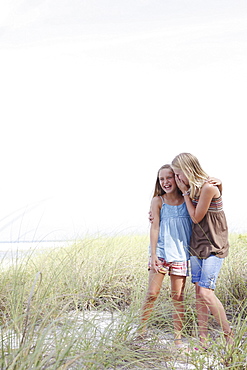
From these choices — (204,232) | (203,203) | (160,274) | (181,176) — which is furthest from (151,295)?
(181,176)

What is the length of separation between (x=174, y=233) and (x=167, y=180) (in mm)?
476

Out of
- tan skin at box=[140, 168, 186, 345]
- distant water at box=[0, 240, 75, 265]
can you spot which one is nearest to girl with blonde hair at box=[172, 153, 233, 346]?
tan skin at box=[140, 168, 186, 345]

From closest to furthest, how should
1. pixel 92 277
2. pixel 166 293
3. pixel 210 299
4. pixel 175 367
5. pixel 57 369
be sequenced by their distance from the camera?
pixel 57 369, pixel 175 367, pixel 210 299, pixel 166 293, pixel 92 277

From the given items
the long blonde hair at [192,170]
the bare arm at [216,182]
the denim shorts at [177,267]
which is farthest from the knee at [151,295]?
the bare arm at [216,182]

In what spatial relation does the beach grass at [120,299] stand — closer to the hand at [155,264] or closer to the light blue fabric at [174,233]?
the hand at [155,264]

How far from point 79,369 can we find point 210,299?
65.8 inches

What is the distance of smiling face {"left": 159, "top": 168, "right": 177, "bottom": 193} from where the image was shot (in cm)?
394

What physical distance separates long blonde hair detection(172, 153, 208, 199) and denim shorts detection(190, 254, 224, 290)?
0.54 meters

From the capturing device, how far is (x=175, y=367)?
306 cm

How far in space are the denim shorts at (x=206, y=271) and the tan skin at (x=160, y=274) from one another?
179mm

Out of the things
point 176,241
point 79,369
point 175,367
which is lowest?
point 175,367

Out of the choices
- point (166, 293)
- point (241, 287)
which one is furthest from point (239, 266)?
point (166, 293)

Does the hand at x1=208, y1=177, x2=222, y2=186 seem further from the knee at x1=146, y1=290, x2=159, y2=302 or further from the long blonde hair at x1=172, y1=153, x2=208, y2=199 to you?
the knee at x1=146, y1=290, x2=159, y2=302

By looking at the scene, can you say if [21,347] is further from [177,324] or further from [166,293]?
[166,293]
